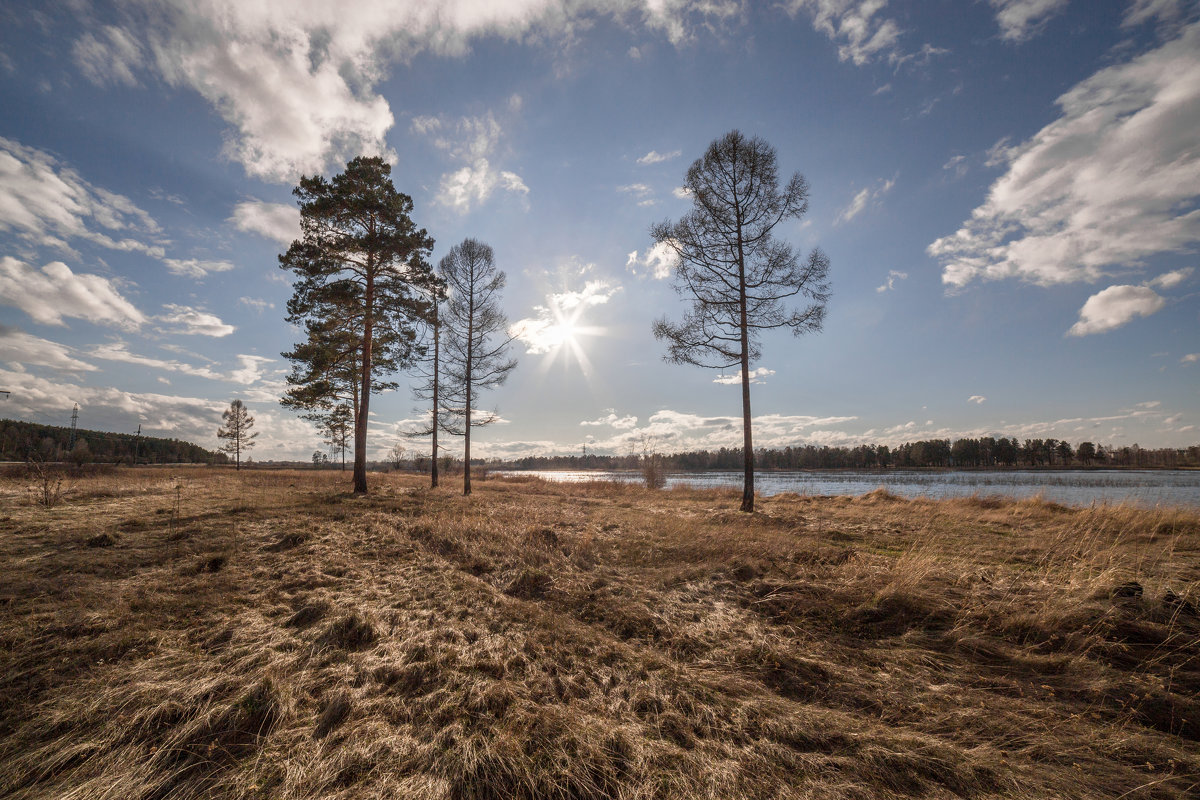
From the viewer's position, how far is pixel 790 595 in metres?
5.23

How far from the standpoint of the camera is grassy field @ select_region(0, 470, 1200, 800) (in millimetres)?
2566

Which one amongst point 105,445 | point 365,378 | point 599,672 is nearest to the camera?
point 599,672

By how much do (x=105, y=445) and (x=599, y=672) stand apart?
395 ft

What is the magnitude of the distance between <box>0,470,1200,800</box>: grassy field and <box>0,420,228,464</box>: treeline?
70.6m

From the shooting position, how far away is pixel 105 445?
77875 mm

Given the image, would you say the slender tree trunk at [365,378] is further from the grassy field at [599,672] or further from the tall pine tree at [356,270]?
the grassy field at [599,672]

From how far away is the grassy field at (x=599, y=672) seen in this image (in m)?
2.57

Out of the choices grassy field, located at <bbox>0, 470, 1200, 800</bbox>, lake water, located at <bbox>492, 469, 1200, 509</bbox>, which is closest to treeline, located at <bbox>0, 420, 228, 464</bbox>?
grassy field, located at <bbox>0, 470, 1200, 800</bbox>

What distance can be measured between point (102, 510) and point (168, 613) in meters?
8.81

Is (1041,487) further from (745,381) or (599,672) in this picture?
(599,672)

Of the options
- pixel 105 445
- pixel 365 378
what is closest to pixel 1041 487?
pixel 365 378

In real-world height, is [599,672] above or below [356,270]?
below

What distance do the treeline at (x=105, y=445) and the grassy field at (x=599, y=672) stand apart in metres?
70.6

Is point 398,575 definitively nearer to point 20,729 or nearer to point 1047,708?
point 20,729
